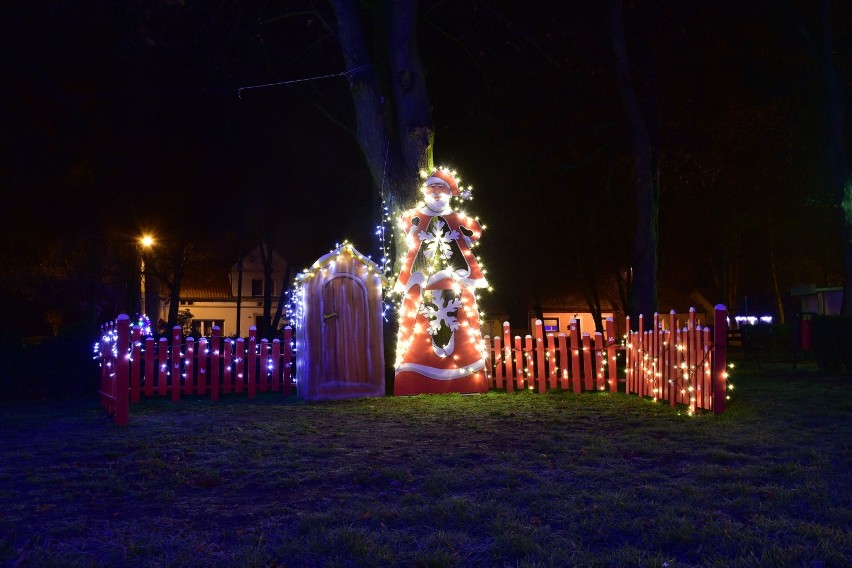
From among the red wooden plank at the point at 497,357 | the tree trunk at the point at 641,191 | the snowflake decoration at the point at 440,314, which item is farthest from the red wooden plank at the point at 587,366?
the tree trunk at the point at 641,191

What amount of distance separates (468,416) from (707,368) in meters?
2.88

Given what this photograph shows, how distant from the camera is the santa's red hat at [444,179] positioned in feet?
44.0

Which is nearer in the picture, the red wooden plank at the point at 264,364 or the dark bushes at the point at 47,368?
the dark bushes at the point at 47,368

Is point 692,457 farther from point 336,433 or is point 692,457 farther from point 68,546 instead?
point 68,546

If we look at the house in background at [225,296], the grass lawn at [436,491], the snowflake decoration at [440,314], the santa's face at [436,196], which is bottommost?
the grass lawn at [436,491]

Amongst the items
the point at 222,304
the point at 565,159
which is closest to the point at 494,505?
the point at 565,159

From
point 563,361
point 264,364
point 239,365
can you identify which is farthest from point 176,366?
point 563,361

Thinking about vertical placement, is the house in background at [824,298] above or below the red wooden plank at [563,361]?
above

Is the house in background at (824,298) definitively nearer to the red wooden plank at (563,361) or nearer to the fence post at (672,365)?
the red wooden plank at (563,361)

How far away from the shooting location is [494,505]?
194 inches

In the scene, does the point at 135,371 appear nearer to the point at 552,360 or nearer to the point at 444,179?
the point at 444,179

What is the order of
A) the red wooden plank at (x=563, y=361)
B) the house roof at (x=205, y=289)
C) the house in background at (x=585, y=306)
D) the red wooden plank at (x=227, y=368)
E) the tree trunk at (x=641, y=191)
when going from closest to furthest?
1. the red wooden plank at (x=563, y=361)
2. the red wooden plank at (x=227, y=368)
3. the tree trunk at (x=641, y=191)
4. the house in background at (x=585, y=306)
5. the house roof at (x=205, y=289)

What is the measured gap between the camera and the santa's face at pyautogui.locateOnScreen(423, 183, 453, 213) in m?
13.4

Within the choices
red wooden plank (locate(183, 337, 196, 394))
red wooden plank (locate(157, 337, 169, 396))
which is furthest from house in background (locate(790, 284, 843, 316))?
red wooden plank (locate(157, 337, 169, 396))
